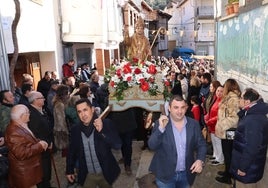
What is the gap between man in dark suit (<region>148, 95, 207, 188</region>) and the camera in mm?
3287

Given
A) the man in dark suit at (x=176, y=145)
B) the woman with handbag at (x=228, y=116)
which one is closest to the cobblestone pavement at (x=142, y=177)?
the woman with handbag at (x=228, y=116)

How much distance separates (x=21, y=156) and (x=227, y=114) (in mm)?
3264

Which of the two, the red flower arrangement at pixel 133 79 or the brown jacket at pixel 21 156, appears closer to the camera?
the brown jacket at pixel 21 156

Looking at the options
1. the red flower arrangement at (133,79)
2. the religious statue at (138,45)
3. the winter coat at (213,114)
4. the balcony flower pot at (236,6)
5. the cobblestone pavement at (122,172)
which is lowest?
the cobblestone pavement at (122,172)

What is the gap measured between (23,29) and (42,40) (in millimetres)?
1458

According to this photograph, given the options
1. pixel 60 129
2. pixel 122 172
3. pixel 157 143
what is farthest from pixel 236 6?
pixel 60 129

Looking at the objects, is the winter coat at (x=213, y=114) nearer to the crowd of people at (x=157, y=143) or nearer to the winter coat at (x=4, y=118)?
the crowd of people at (x=157, y=143)

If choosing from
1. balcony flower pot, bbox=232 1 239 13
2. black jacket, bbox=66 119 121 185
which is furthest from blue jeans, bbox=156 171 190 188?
balcony flower pot, bbox=232 1 239 13

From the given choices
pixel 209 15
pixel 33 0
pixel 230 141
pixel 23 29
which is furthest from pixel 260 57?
pixel 209 15

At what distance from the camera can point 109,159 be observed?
3.69 m

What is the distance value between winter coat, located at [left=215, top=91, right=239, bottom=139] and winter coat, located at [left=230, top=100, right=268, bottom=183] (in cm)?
89

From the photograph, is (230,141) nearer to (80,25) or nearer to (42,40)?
(42,40)

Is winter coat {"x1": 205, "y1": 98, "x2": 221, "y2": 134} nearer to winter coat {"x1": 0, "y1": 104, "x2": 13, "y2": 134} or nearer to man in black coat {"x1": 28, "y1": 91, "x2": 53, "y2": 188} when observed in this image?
man in black coat {"x1": 28, "y1": 91, "x2": 53, "y2": 188}

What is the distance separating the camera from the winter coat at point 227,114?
4.80 meters
